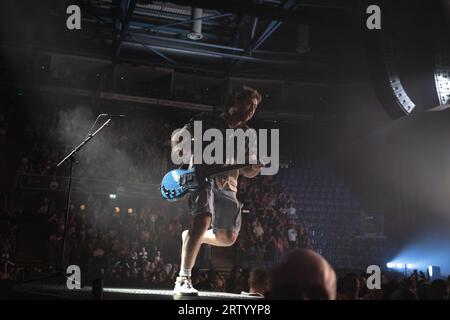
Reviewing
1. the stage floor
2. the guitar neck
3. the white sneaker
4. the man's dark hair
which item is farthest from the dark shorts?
the man's dark hair

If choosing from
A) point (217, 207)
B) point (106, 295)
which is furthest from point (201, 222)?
point (106, 295)

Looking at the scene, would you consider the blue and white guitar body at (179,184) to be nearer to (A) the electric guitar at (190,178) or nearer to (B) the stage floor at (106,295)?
(A) the electric guitar at (190,178)

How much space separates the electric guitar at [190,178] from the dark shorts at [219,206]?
3.2 inches

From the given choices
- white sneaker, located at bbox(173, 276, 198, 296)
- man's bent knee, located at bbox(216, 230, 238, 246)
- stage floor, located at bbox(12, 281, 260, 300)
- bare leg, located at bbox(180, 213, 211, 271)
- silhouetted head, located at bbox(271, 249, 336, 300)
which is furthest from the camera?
man's bent knee, located at bbox(216, 230, 238, 246)

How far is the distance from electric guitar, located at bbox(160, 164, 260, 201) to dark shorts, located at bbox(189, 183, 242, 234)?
0.27 ft

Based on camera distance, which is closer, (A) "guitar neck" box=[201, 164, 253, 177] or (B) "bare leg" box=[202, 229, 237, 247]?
(A) "guitar neck" box=[201, 164, 253, 177]

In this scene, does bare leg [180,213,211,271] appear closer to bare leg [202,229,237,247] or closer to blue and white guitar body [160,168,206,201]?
bare leg [202,229,237,247]

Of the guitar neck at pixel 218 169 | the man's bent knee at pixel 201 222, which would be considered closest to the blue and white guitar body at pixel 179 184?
the guitar neck at pixel 218 169

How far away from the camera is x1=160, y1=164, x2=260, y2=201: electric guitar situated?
4328 millimetres

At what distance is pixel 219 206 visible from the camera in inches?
177

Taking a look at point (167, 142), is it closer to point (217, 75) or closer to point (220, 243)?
point (217, 75)

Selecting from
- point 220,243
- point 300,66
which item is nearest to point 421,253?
point 300,66

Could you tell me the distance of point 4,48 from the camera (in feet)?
49.6
